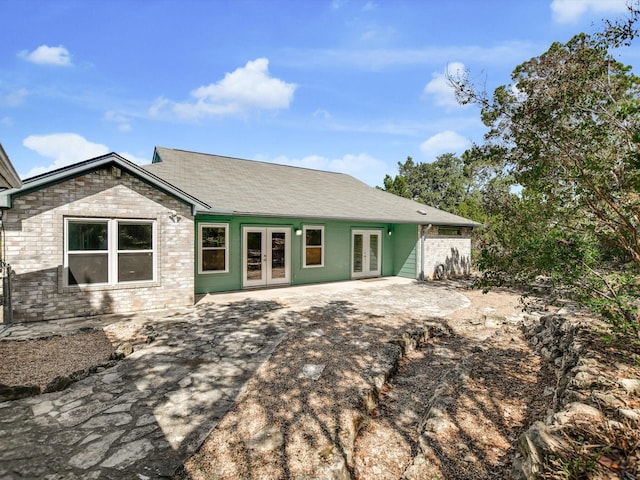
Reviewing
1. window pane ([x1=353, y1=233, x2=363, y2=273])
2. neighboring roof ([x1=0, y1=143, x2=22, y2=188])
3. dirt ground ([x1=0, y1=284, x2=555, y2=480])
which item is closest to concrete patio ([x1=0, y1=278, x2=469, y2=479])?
dirt ground ([x1=0, y1=284, x2=555, y2=480])

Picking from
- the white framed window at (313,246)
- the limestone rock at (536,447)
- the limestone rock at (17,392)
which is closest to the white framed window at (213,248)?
the white framed window at (313,246)

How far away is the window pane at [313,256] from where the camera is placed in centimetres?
1249

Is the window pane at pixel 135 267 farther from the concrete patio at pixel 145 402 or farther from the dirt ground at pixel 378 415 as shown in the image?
the dirt ground at pixel 378 415

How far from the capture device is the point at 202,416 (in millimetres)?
3488

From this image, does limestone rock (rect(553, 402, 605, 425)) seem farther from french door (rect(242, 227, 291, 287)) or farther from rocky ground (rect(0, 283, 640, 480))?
french door (rect(242, 227, 291, 287))

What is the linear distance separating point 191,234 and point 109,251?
1.92 m

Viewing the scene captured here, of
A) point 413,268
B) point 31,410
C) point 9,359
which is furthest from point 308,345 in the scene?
point 413,268

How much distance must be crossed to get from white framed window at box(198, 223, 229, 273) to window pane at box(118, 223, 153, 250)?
2.00 metres

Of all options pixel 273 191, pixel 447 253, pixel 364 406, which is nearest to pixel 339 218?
pixel 273 191

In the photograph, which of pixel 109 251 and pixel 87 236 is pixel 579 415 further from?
pixel 87 236

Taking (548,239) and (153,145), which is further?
(153,145)

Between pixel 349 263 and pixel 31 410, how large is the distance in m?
11.1

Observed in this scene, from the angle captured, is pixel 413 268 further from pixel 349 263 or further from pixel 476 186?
pixel 476 186

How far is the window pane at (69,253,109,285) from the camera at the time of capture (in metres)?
7.51
